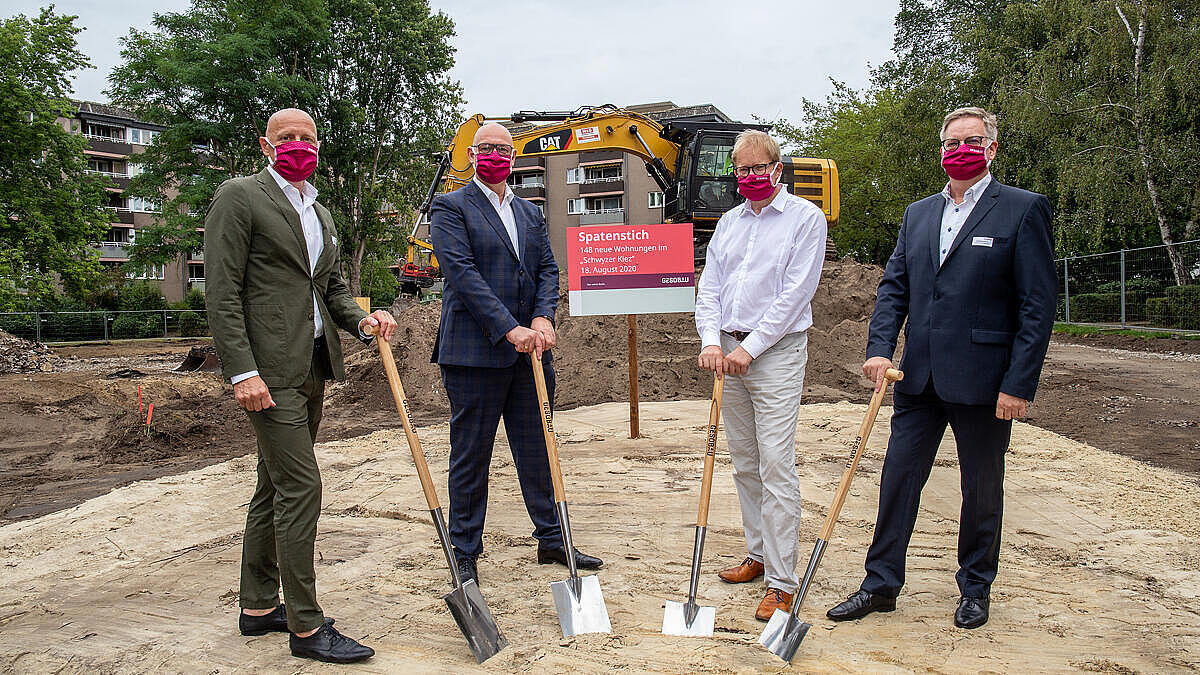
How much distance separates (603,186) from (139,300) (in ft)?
107

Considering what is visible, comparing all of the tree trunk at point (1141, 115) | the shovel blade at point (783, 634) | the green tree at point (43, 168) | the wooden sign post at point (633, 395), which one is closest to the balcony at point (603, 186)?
the green tree at point (43, 168)

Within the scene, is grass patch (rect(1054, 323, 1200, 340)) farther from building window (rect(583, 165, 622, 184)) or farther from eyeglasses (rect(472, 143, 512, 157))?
building window (rect(583, 165, 622, 184))

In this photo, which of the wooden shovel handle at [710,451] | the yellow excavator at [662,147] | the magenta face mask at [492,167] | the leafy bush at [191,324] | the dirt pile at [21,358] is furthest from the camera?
the leafy bush at [191,324]

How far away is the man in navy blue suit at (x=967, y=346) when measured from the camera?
3102 millimetres

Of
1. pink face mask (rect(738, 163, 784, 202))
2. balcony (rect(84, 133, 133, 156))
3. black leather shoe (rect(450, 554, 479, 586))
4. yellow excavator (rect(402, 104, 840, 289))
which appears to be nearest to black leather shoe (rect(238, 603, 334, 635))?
black leather shoe (rect(450, 554, 479, 586))

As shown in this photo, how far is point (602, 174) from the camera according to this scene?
5894 centimetres

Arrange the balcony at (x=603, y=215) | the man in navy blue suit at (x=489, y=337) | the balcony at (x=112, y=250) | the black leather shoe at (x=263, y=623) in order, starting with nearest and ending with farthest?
1. the black leather shoe at (x=263, y=623)
2. the man in navy blue suit at (x=489, y=337)
3. the balcony at (x=112, y=250)
4. the balcony at (x=603, y=215)

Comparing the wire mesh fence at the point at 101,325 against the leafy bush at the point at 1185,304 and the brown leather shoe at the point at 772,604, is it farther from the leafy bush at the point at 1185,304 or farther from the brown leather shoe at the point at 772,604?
the leafy bush at the point at 1185,304

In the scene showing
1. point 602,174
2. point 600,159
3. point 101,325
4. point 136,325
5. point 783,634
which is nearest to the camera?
point 783,634

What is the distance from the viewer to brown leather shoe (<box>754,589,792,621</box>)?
321 centimetres

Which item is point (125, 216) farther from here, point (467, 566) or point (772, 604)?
point (772, 604)

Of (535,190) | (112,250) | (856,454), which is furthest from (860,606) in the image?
(535,190)

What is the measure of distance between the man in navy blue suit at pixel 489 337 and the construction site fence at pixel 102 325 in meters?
21.4

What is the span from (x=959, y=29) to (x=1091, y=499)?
26.1m
